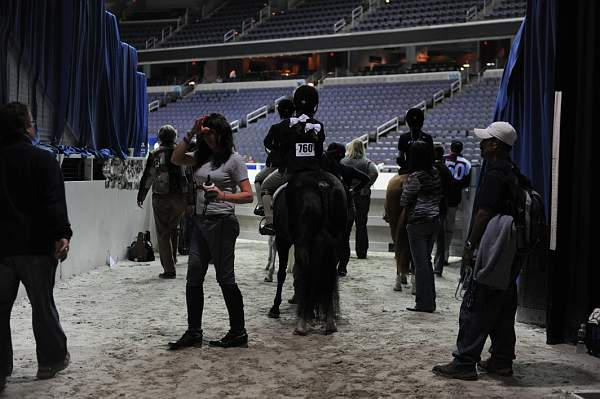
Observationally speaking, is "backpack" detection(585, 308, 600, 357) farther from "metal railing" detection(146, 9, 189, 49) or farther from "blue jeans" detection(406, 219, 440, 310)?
"metal railing" detection(146, 9, 189, 49)

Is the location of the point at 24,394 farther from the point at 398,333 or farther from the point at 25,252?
the point at 398,333

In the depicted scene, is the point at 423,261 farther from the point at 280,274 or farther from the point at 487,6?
the point at 487,6

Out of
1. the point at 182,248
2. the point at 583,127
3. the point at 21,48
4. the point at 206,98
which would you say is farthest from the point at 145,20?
the point at 583,127

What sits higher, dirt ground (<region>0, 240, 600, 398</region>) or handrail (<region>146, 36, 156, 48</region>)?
handrail (<region>146, 36, 156, 48</region>)

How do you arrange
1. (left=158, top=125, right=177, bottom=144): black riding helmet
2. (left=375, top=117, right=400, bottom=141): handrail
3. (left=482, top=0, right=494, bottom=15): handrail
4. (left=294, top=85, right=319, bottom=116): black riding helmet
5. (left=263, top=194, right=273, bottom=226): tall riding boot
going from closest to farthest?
(left=294, top=85, right=319, bottom=116): black riding helmet, (left=263, top=194, right=273, bottom=226): tall riding boot, (left=158, top=125, right=177, bottom=144): black riding helmet, (left=375, top=117, right=400, bottom=141): handrail, (left=482, top=0, right=494, bottom=15): handrail

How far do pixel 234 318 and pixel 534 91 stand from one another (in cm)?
315

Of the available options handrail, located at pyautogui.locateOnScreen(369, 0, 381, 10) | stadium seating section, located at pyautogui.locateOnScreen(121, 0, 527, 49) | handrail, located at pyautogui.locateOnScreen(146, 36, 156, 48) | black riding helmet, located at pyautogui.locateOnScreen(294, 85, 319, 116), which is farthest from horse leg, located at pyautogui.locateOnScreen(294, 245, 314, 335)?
handrail, located at pyautogui.locateOnScreen(146, 36, 156, 48)

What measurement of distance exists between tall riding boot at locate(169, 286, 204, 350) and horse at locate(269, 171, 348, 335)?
0.86m

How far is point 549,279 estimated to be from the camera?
5652 millimetres

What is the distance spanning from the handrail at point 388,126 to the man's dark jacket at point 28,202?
19.9 metres

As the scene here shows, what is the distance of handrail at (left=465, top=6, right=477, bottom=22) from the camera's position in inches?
1106

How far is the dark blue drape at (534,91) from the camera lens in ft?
20.6

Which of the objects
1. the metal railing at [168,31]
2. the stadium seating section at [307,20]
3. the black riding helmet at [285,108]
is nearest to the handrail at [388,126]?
the stadium seating section at [307,20]

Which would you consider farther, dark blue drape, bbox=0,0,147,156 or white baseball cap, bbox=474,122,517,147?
dark blue drape, bbox=0,0,147,156
